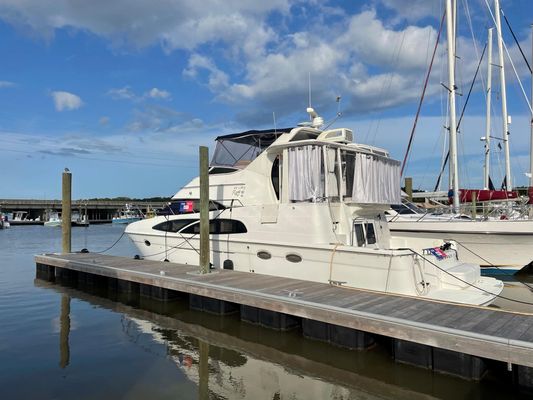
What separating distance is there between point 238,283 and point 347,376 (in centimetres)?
347

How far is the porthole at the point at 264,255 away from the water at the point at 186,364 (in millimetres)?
1856

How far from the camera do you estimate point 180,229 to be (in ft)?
43.1

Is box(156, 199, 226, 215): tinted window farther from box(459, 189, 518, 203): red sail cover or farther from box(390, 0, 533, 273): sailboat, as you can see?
box(459, 189, 518, 203): red sail cover

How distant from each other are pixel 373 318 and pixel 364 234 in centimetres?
441

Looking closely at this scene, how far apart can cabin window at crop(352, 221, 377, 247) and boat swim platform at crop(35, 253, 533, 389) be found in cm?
185

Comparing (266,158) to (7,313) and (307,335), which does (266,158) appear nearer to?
(307,335)

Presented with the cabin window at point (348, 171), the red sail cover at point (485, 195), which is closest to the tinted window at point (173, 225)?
the cabin window at point (348, 171)

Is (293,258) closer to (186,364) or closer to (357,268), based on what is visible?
(357,268)

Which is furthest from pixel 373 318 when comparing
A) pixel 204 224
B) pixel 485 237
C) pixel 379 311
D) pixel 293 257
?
pixel 485 237

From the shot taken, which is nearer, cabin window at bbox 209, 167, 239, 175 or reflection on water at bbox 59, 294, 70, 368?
reflection on water at bbox 59, 294, 70, 368

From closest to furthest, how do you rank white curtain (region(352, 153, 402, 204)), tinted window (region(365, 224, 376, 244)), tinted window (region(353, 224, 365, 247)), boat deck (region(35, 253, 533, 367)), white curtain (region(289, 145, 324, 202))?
boat deck (region(35, 253, 533, 367)) < white curtain (region(289, 145, 324, 202)) < white curtain (region(352, 153, 402, 204)) < tinted window (region(353, 224, 365, 247)) < tinted window (region(365, 224, 376, 244))

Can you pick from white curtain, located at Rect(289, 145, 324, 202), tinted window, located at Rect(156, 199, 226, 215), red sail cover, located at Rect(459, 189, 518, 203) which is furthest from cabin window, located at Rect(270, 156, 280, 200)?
red sail cover, located at Rect(459, 189, 518, 203)

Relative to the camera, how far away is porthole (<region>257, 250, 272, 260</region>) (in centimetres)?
1072

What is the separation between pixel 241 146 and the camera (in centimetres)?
1341
